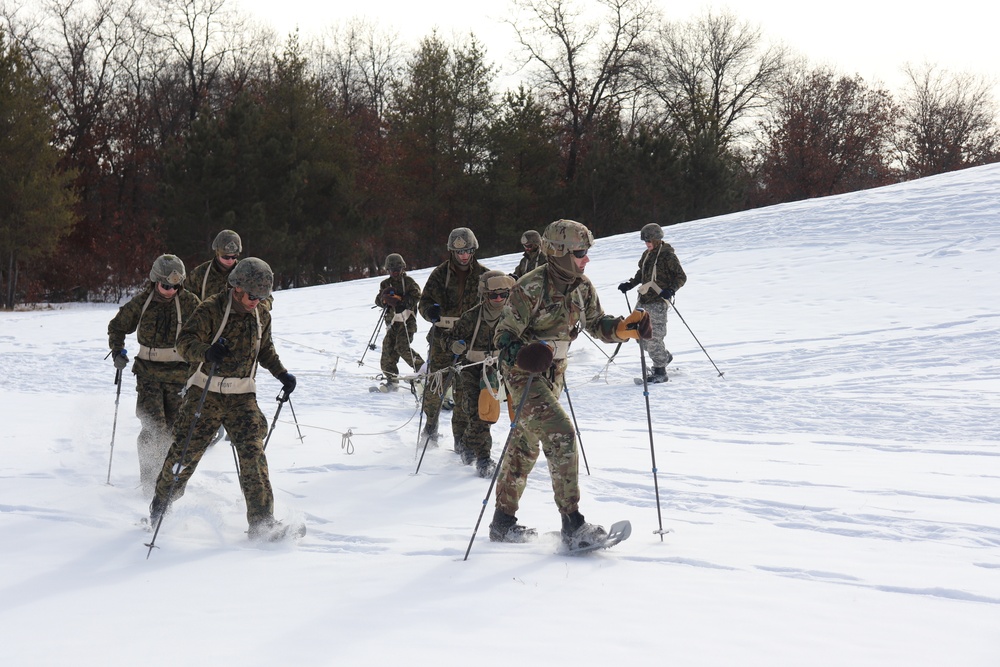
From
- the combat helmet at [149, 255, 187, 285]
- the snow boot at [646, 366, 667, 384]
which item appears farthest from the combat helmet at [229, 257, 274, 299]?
the snow boot at [646, 366, 667, 384]

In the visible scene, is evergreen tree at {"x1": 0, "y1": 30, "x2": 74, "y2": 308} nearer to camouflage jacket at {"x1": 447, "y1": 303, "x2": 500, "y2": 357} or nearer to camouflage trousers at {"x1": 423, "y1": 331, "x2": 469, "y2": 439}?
camouflage trousers at {"x1": 423, "y1": 331, "x2": 469, "y2": 439}

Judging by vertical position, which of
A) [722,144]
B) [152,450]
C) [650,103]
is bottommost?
[152,450]

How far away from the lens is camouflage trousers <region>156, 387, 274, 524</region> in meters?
5.46

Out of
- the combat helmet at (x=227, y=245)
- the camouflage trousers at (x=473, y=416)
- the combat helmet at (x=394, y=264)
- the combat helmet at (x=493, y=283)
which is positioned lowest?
the camouflage trousers at (x=473, y=416)

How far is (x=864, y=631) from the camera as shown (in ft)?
12.9

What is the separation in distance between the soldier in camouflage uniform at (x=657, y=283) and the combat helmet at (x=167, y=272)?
5987 millimetres

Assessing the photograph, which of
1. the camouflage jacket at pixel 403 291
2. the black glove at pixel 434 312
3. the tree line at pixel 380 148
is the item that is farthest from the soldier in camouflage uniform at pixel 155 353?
the tree line at pixel 380 148

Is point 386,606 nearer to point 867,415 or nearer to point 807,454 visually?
point 807,454

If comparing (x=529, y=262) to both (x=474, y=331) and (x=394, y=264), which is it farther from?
(x=474, y=331)

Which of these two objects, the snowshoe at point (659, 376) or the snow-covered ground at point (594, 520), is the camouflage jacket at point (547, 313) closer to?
the snow-covered ground at point (594, 520)

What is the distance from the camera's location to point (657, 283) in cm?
1145

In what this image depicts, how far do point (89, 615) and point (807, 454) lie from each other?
589 cm

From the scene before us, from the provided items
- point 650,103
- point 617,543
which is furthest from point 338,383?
point 650,103

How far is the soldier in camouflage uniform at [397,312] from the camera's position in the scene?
1109cm
